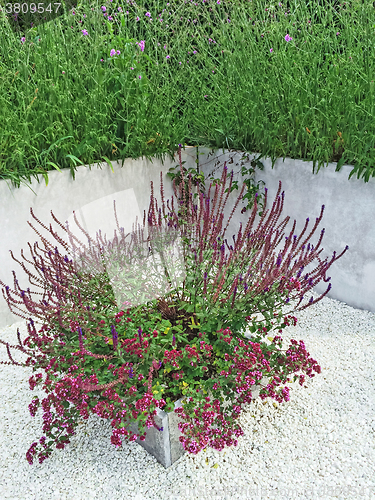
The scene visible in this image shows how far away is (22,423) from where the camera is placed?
7.44 feet

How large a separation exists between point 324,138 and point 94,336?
2.49 meters

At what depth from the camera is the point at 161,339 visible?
194 centimetres

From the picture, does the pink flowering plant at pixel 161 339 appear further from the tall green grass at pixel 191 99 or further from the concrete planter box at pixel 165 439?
the tall green grass at pixel 191 99

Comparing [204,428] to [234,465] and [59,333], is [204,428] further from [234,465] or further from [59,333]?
[59,333]

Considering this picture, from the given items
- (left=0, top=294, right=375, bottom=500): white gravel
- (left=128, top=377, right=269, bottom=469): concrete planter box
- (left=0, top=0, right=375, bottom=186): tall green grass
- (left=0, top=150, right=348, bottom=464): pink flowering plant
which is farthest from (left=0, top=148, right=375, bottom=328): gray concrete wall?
(left=128, top=377, right=269, bottom=469): concrete planter box


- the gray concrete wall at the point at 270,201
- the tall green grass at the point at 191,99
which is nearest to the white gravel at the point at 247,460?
the gray concrete wall at the point at 270,201

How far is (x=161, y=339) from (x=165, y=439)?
466 millimetres

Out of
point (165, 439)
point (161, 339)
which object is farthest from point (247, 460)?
point (161, 339)

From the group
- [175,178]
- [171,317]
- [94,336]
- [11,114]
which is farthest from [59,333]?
[175,178]

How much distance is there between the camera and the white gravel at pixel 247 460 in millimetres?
1795

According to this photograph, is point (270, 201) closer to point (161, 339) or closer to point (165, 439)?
point (161, 339)

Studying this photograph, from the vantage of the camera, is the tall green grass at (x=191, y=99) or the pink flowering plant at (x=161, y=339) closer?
the pink flowering plant at (x=161, y=339)

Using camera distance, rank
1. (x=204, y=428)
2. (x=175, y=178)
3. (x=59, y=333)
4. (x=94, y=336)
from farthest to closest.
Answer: (x=175, y=178) → (x=59, y=333) → (x=94, y=336) → (x=204, y=428)

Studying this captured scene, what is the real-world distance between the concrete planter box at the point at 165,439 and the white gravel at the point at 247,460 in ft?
0.16
